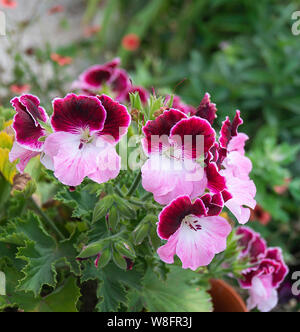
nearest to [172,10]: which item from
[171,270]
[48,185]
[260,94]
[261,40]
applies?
[261,40]

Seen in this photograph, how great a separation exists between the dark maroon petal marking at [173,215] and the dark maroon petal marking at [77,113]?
0.13 m

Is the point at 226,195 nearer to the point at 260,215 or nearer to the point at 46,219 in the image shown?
the point at 46,219

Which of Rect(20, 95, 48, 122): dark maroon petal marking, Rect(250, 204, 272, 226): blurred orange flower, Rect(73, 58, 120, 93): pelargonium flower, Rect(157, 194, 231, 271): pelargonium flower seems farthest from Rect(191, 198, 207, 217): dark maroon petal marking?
Rect(250, 204, 272, 226): blurred orange flower

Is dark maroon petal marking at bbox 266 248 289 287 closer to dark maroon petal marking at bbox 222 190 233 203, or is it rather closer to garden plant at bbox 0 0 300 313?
garden plant at bbox 0 0 300 313

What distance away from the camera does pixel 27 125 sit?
0.54 m

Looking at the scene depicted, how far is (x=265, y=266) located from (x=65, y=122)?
0.44 m

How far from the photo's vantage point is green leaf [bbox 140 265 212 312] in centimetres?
70

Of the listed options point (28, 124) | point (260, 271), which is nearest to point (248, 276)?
point (260, 271)

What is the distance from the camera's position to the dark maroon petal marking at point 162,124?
1.64 feet

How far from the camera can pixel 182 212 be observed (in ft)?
1.70

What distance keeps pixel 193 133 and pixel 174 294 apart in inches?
13.0

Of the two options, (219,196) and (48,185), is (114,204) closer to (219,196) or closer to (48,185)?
(219,196)

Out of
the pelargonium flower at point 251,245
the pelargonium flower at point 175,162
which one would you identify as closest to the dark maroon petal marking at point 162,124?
the pelargonium flower at point 175,162

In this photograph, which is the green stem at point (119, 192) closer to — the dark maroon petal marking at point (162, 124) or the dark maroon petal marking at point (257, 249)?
the dark maroon petal marking at point (162, 124)
